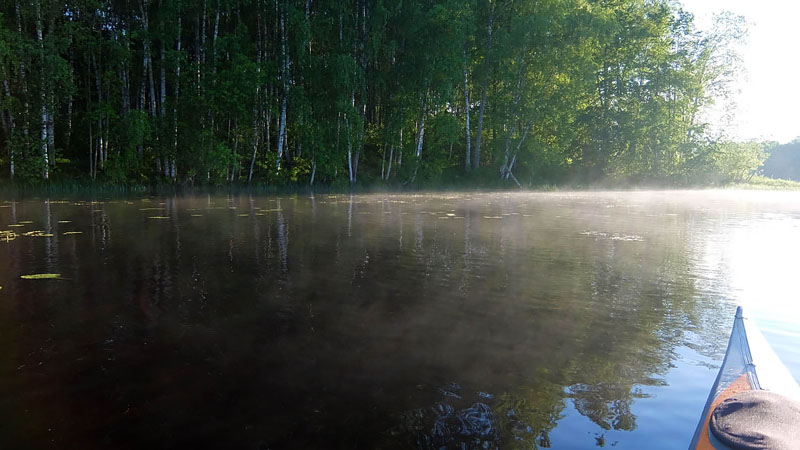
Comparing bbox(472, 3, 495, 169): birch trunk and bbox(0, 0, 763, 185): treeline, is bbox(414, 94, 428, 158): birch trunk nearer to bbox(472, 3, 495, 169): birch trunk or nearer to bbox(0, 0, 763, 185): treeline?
bbox(0, 0, 763, 185): treeline

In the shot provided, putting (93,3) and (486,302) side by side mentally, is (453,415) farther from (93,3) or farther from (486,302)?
(93,3)

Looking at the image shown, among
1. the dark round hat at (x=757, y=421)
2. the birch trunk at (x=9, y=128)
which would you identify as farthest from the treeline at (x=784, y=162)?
the dark round hat at (x=757, y=421)

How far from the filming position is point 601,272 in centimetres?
746

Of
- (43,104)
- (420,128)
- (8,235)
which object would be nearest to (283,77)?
(420,128)

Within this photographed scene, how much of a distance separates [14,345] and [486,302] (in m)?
4.38

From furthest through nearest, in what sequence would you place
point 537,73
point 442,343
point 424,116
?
point 537,73 < point 424,116 < point 442,343

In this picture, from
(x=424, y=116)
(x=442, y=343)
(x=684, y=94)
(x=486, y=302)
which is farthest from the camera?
(x=684, y=94)

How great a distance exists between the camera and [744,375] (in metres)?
2.81

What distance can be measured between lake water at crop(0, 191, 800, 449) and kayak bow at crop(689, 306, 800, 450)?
367 mm

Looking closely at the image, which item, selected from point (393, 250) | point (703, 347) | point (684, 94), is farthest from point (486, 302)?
point (684, 94)

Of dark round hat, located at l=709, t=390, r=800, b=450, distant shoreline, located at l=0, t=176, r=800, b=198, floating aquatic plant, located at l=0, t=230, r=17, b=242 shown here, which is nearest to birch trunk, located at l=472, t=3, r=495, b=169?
distant shoreline, located at l=0, t=176, r=800, b=198

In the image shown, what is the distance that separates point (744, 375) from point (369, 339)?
8.95 feet

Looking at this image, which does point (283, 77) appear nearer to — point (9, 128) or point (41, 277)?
point (9, 128)

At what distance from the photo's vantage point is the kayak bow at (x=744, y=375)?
2441 millimetres
